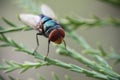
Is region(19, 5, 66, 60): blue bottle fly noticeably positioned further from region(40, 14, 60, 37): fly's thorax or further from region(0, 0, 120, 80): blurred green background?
region(0, 0, 120, 80): blurred green background

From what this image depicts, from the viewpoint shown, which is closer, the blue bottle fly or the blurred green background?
the blue bottle fly

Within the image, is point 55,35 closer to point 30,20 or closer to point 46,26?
point 46,26

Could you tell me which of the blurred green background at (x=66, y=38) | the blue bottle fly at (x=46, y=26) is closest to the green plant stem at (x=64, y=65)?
the blue bottle fly at (x=46, y=26)

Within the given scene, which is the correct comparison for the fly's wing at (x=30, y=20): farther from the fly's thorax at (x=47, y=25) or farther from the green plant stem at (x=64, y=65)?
the green plant stem at (x=64, y=65)

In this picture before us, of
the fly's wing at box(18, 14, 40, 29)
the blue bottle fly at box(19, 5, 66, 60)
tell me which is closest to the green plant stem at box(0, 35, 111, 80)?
the blue bottle fly at box(19, 5, 66, 60)

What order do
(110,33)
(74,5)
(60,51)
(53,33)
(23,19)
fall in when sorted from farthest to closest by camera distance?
1. (74,5)
2. (110,33)
3. (23,19)
4. (53,33)
5. (60,51)

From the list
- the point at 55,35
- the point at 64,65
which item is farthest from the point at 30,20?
the point at 64,65

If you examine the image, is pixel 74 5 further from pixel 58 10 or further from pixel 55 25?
pixel 55 25

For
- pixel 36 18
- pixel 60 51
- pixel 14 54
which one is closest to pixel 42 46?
pixel 14 54
